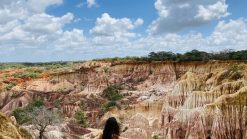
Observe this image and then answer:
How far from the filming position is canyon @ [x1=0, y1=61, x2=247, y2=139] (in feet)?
133

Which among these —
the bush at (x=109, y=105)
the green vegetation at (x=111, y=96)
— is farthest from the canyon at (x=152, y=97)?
→ the bush at (x=109, y=105)

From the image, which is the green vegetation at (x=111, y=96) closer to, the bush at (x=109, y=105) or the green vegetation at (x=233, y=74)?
the bush at (x=109, y=105)

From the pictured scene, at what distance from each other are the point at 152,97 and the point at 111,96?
9941 mm

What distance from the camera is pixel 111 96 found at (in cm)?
9412

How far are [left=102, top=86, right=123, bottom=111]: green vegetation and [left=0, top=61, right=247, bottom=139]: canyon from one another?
134cm

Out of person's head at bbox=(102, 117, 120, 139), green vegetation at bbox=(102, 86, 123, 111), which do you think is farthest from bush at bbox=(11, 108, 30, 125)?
person's head at bbox=(102, 117, 120, 139)

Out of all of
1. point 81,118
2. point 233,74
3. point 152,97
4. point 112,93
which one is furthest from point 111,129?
point 112,93

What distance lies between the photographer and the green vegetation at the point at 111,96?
8455 centimetres

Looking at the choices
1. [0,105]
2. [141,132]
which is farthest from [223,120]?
[0,105]

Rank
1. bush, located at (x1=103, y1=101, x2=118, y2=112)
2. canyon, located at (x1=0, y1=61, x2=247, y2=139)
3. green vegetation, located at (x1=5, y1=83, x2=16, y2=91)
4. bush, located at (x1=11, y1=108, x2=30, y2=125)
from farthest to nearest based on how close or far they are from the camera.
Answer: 1. green vegetation, located at (x1=5, y1=83, x2=16, y2=91)
2. bush, located at (x1=103, y1=101, x2=118, y2=112)
3. bush, located at (x1=11, y1=108, x2=30, y2=125)
4. canyon, located at (x1=0, y1=61, x2=247, y2=139)

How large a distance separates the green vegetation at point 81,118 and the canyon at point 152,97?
140cm

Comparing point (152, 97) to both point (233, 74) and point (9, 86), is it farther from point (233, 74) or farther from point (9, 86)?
point (233, 74)

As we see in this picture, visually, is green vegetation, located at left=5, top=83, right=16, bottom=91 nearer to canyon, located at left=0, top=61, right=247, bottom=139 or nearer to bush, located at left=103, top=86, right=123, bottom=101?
canyon, located at left=0, top=61, right=247, bottom=139

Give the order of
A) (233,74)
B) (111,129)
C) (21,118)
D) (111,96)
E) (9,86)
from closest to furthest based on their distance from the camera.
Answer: (111,129)
(233,74)
(21,118)
(111,96)
(9,86)
